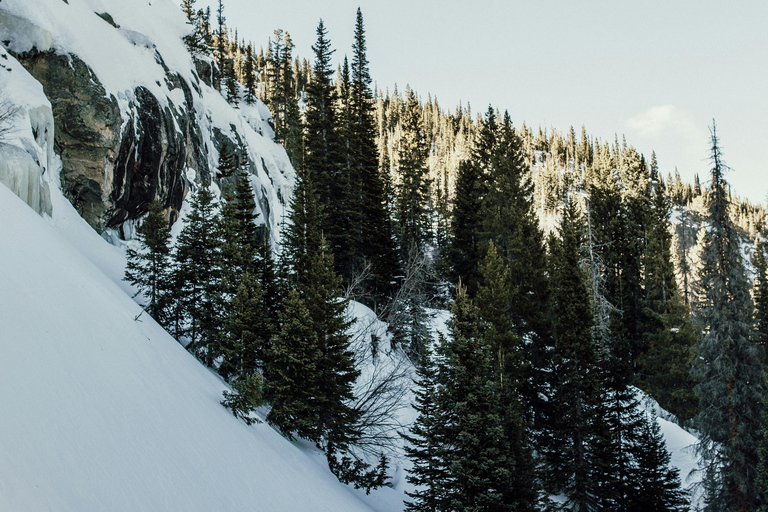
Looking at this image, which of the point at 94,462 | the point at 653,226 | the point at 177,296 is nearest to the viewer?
the point at 94,462

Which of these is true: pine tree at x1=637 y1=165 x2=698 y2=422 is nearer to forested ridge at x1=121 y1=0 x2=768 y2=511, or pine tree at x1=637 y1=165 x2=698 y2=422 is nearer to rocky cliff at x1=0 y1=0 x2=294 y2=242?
forested ridge at x1=121 y1=0 x2=768 y2=511

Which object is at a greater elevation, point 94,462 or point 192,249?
point 192,249

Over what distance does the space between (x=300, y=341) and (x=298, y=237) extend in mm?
10531

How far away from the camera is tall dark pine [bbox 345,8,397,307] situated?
106 ft

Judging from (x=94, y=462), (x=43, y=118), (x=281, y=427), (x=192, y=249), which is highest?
(x=43, y=118)

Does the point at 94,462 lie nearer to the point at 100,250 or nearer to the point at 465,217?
the point at 100,250

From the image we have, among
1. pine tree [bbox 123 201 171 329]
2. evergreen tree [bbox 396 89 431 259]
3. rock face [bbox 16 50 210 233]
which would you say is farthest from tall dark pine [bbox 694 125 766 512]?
rock face [bbox 16 50 210 233]

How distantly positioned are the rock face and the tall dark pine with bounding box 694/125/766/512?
26.7 metres

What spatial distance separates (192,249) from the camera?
735 inches

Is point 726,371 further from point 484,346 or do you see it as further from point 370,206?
point 370,206

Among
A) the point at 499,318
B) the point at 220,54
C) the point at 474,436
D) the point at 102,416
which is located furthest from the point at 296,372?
the point at 220,54

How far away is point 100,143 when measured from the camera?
74.9ft

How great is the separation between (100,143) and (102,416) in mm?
20299

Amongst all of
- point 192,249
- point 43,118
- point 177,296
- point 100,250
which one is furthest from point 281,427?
point 43,118
